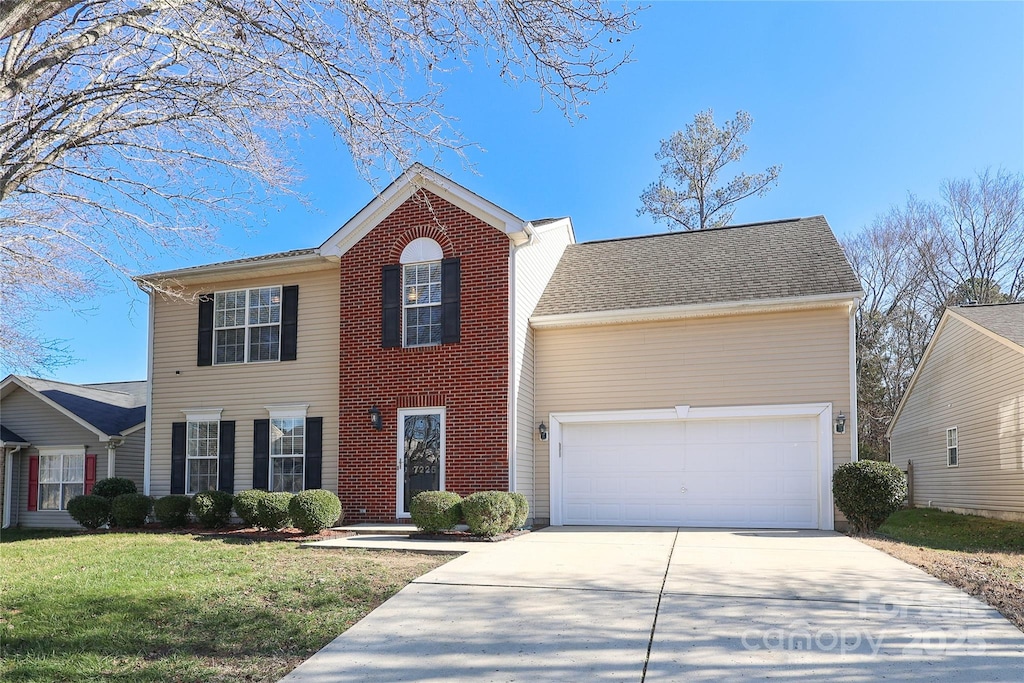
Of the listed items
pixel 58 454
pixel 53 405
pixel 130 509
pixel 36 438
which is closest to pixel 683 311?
pixel 130 509

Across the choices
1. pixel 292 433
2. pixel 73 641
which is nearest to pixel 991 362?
pixel 292 433

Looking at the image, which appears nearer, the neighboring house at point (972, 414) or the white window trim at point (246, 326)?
the neighboring house at point (972, 414)

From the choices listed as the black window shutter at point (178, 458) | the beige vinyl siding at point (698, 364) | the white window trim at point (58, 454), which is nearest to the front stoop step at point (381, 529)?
the beige vinyl siding at point (698, 364)

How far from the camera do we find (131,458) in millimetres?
20109

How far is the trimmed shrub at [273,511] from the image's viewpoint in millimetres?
13070

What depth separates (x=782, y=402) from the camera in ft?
43.6

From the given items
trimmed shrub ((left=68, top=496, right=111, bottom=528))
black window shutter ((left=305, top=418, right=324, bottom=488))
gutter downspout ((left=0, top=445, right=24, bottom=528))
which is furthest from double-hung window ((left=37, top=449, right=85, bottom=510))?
black window shutter ((left=305, top=418, right=324, bottom=488))

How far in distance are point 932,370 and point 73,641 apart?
20.2 metres

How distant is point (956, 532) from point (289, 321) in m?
13.5

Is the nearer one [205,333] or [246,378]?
[246,378]

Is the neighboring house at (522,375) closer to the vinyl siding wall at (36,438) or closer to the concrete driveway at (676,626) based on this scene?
the concrete driveway at (676,626)

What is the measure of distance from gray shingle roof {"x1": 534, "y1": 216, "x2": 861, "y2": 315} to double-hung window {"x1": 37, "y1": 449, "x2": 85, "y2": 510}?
1325cm

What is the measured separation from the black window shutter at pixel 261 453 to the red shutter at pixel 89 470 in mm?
6883

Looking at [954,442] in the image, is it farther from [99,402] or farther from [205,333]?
[99,402]
